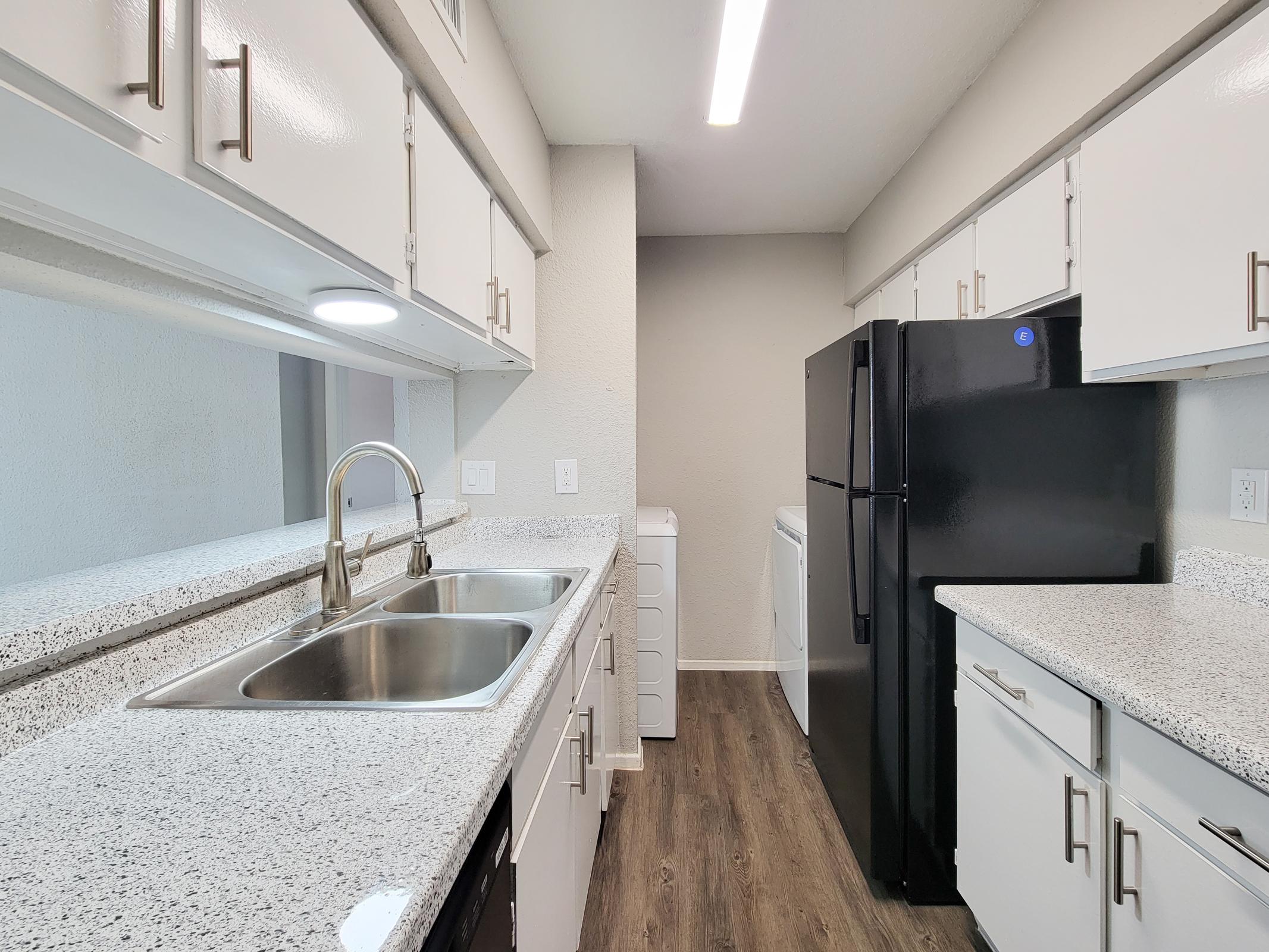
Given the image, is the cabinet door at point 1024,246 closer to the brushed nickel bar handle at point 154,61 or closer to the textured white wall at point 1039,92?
the textured white wall at point 1039,92

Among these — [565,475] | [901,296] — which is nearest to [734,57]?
[901,296]

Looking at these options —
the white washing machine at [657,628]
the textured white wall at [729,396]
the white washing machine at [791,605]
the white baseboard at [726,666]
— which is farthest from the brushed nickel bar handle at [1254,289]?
the white baseboard at [726,666]

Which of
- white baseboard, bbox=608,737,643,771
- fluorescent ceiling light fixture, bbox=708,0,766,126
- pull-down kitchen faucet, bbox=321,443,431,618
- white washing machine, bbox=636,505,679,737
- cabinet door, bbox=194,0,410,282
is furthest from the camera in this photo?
white washing machine, bbox=636,505,679,737

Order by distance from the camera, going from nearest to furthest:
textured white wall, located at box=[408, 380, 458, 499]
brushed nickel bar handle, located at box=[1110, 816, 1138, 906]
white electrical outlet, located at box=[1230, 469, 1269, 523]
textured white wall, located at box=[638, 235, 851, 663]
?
brushed nickel bar handle, located at box=[1110, 816, 1138, 906] → white electrical outlet, located at box=[1230, 469, 1269, 523] → textured white wall, located at box=[408, 380, 458, 499] → textured white wall, located at box=[638, 235, 851, 663]

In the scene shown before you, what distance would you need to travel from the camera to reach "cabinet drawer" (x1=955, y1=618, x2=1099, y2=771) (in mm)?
1021

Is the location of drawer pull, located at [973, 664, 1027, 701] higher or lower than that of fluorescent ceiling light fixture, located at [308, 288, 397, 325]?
lower

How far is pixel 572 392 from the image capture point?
7.50 feet

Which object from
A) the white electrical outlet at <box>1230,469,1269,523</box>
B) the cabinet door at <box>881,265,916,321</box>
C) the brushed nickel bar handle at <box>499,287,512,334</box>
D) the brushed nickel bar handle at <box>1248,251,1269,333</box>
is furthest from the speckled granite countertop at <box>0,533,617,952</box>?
the cabinet door at <box>881,265,916,321</box>

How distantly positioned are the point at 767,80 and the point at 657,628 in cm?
205

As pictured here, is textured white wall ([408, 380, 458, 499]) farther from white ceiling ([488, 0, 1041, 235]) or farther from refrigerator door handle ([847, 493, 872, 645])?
refrigerator door handle ([847, 493, 872, 645])

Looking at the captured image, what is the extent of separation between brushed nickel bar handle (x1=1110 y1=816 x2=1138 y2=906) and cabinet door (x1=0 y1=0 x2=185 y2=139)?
161 cm

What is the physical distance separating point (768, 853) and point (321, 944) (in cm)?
184

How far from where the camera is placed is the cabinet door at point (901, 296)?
2527 mm

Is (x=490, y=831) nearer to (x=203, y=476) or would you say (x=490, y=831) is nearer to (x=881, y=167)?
(x=203, y=476)
